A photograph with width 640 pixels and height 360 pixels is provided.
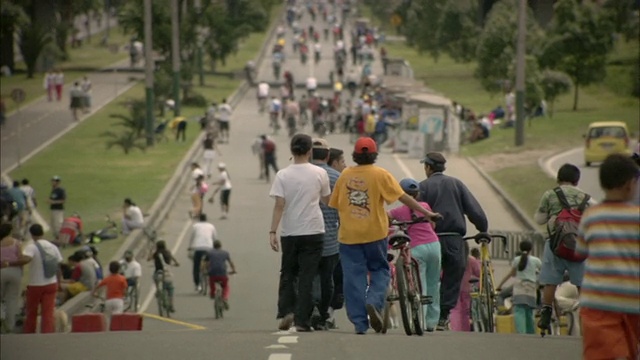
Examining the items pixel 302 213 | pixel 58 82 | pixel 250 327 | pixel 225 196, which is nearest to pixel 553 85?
pixel 58 82

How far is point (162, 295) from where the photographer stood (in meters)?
28.3

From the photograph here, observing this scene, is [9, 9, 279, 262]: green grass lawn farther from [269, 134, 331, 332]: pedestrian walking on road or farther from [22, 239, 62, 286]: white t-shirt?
[269, 134, 331, 332]: pedestrian walking on road

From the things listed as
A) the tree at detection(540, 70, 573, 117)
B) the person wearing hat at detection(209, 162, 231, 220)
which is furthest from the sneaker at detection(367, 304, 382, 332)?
the tree at detection(540, 70, 573, 117)

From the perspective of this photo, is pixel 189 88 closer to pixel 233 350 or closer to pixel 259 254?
pixel 259 254

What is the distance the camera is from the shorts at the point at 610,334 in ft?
31.9

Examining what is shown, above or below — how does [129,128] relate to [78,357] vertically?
below

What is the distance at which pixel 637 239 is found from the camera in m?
9.60

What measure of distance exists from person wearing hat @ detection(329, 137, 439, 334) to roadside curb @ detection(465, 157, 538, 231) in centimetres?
2316

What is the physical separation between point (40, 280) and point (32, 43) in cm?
6676

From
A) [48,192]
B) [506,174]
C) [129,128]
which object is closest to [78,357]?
[48,192]

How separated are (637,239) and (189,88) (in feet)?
220

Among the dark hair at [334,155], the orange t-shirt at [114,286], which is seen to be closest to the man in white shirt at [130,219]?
the orange t-shirt at [114,286]

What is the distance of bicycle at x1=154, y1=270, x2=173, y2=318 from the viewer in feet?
92.8

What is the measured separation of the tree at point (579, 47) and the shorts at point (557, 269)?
58.3 metres
